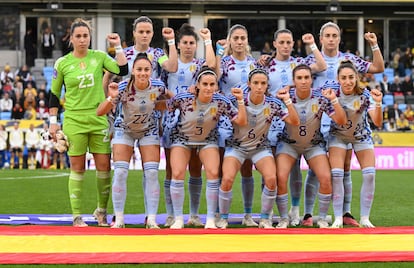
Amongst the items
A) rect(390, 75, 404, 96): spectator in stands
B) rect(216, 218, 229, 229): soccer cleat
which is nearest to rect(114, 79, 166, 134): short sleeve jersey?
rect(216, 218, 229, 229): soccer cleat

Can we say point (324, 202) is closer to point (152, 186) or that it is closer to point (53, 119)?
point (152, 186)

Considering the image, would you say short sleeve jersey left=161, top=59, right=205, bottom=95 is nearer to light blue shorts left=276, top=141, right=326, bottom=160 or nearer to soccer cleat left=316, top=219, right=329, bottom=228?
light blue shorts left=276, top=141, right=326, bottom=160

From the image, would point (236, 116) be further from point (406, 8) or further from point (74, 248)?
point (406, 8)

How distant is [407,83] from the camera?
100 feet

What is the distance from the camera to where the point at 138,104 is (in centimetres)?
903

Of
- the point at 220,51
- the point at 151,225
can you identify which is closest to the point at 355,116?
the point at 220,51

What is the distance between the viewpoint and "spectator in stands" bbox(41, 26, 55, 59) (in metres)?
31.3

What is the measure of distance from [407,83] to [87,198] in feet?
64.7

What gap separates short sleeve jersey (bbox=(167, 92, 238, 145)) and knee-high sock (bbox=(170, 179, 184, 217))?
1.57ft

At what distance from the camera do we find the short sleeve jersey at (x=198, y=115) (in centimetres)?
904

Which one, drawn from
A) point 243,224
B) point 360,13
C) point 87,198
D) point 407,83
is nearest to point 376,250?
point 243,224

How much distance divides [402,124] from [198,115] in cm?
1886

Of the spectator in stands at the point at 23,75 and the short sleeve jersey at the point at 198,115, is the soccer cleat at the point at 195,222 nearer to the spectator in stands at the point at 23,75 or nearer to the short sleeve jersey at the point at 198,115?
the short sleeve jersey at the point at 198,115

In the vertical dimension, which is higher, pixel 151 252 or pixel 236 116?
pixel 236 116
